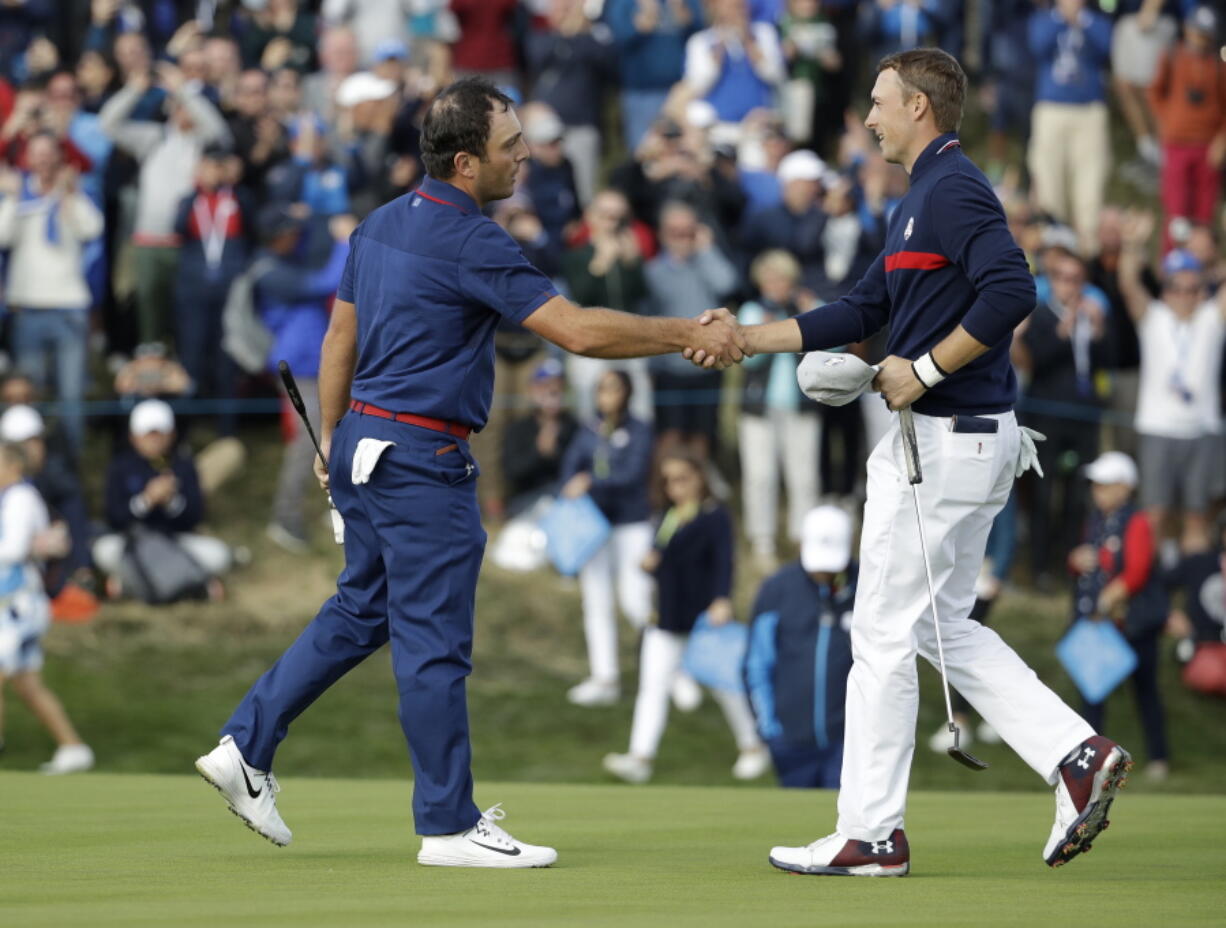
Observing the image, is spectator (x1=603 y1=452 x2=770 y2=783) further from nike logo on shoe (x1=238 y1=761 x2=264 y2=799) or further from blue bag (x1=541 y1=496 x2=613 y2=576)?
nike logo on shoe (x1=238 y1=761 x2=264 y2=799)

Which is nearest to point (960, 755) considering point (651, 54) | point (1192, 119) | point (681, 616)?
point (681, 616)

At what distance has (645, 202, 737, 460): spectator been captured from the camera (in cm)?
1655

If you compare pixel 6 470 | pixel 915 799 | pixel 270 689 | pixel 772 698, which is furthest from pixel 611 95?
pixel 270 689

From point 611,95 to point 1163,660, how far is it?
7.25 meters

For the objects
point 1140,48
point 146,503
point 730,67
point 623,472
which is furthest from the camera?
point 1140,48

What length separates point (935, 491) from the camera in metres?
6.66

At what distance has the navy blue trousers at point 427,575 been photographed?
6.68 metres

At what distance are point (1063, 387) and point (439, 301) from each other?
1063 centimetres

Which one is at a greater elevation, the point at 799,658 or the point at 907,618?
the point at 907,618

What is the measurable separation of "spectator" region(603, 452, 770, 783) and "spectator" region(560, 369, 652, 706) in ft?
2.82

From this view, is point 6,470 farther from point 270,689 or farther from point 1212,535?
point 1212,535

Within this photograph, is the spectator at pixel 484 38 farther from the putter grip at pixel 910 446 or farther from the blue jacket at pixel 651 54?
the putter grip at pixel 910 446

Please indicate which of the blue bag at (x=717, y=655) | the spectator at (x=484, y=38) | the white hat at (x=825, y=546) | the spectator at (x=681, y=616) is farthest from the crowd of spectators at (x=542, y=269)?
the white hat at (x=825, y=546)

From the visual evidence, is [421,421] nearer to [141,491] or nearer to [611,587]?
[611,587]
